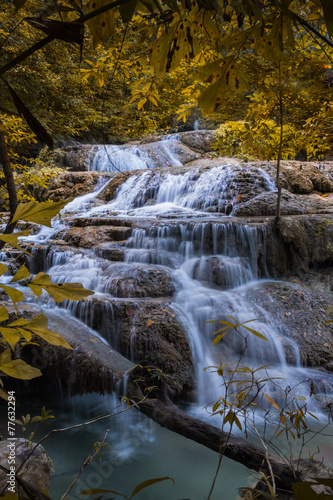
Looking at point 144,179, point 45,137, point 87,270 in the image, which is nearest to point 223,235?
point 87,270

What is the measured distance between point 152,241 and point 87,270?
179 centimetres

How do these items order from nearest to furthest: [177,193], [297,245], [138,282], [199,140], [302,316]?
[302,316] < [138,282] < [297,245] < [177,193] < [199,140]

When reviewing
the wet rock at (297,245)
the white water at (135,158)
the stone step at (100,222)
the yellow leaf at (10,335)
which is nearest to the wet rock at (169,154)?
the white water at (135,158)

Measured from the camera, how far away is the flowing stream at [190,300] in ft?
9.70

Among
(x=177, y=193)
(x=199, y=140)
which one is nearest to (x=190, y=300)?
(x=177, y=193)

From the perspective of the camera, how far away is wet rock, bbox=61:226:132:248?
7173 millimetres

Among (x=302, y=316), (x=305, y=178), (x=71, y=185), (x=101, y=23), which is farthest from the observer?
(x=71, y=185)

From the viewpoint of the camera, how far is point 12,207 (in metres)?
2.20

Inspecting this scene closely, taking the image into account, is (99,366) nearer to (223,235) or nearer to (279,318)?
(279,318)

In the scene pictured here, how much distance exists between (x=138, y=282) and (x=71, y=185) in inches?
382

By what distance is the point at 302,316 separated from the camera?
5203 mm

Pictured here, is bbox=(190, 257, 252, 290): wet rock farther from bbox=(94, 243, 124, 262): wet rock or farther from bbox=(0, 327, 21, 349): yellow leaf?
bbox=(0, 327, 21, 349): yellow leaf

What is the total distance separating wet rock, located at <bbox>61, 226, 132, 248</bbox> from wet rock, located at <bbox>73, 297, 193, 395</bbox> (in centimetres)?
267

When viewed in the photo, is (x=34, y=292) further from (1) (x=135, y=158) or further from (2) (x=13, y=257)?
(1) (x=135, y=158)
